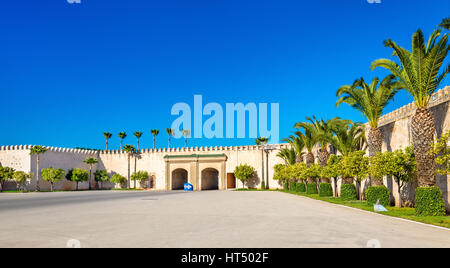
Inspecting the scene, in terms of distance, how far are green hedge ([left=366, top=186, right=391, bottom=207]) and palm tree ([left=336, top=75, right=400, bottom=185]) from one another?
1.19 m

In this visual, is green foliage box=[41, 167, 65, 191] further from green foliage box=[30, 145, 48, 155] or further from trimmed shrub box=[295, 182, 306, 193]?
trimmed shrub box=[295, 182, 306, 193]

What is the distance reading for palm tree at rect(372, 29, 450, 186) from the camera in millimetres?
11930

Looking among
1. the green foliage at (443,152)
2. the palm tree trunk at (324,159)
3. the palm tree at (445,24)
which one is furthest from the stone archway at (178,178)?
the palm tree at (445,24)

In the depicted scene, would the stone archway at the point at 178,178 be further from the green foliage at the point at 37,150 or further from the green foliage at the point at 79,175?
the green foliage at the point at 37,150

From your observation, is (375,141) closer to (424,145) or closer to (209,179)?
(424,145)

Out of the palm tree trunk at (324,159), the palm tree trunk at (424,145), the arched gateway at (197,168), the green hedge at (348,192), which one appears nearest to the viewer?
the palm tree trunk at (424,145)

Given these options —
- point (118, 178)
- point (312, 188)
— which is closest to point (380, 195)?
point (312, 188)

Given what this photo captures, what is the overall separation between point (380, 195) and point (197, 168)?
121 feet

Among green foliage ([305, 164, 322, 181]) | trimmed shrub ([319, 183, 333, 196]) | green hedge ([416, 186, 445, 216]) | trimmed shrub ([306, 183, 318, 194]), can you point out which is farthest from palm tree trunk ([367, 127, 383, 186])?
trimmed shrub ([306, 183, 318, 194])

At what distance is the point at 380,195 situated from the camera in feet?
48.1

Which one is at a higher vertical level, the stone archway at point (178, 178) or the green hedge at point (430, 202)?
the green hedge at point (430, 202)

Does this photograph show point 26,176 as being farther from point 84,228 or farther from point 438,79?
point 438,79

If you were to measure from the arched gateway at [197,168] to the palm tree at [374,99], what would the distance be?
109 feet

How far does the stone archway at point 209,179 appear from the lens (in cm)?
5053
